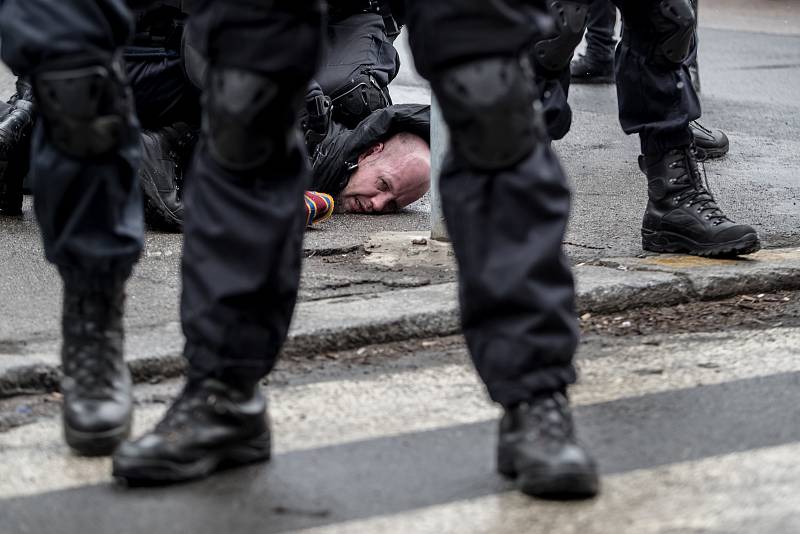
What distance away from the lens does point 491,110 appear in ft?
7.04

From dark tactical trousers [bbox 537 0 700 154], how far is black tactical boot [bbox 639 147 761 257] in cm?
5

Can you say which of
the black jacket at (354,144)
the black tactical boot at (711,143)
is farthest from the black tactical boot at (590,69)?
the black jacket at (354,144)

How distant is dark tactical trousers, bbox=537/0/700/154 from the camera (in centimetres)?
381

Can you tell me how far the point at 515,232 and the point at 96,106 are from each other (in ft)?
2.46

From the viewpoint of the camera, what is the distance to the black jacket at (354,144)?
4.74 m

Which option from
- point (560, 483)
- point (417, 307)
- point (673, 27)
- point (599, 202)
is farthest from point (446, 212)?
point (599, 202)

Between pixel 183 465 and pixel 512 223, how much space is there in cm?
67

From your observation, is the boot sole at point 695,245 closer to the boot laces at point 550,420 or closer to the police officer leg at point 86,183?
the boot laces at point 550,420

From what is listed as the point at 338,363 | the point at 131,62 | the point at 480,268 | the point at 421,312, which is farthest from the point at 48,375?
the point at 131,62

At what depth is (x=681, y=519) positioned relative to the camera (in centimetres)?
210

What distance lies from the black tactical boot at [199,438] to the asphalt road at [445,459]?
0.03 metres

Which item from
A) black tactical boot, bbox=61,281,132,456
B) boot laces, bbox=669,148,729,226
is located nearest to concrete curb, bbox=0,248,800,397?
boot laces, bbox=669,148,729,226

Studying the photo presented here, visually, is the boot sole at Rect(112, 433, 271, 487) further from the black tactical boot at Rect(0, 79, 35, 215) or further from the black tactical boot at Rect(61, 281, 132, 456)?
the black tactical boot at Rect(0, 79, 35, 215)

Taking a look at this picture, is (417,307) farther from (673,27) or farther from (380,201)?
(380,201)
